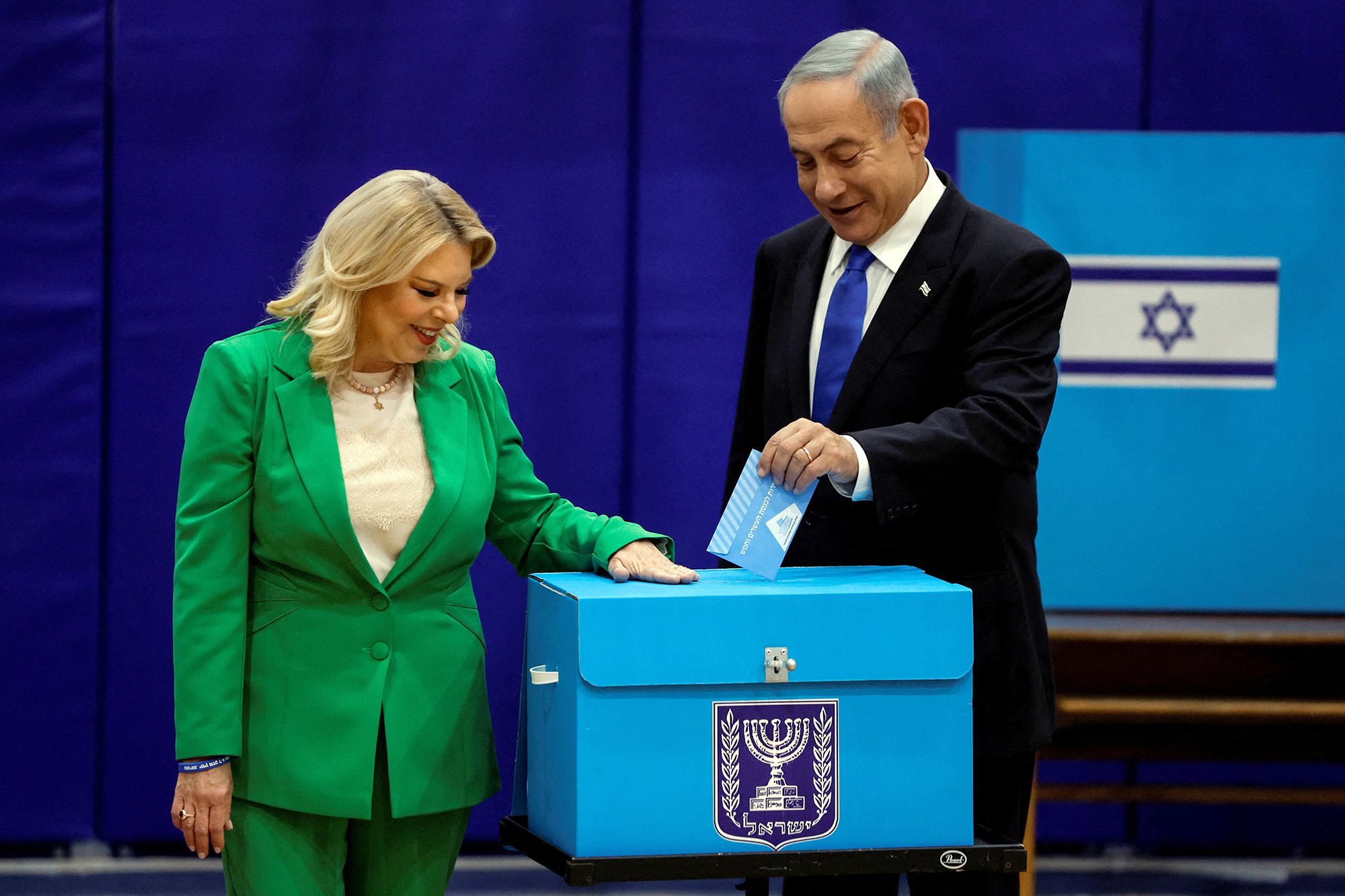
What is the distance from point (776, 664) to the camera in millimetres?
1696

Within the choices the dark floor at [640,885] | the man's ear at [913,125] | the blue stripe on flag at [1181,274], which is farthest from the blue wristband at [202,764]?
the blue stripe on flag at [1181,274]

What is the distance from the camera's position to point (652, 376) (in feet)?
13.3

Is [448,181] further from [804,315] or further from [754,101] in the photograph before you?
[804,315]

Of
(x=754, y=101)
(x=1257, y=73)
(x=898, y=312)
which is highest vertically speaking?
(x=1257, y=73)

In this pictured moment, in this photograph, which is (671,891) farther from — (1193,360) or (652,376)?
(1193,360)

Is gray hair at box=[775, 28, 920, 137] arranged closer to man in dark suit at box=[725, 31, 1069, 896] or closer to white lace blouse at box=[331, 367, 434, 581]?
man in dark suit at box=[725, 31, 1069, 896]

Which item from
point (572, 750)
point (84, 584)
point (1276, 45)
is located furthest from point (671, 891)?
point (1276, 45)

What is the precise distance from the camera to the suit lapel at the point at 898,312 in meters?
2.00

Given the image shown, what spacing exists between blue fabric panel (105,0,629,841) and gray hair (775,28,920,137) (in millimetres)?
2034

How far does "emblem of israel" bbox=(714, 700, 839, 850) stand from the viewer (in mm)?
1710

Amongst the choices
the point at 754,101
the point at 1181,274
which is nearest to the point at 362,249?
the point at 754,101

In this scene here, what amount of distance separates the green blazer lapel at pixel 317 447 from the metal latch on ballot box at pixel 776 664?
0.54 meters

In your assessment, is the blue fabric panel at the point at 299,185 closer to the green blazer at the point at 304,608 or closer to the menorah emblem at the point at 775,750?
the green blazer at the point at 304,608

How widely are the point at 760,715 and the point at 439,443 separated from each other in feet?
1.93
